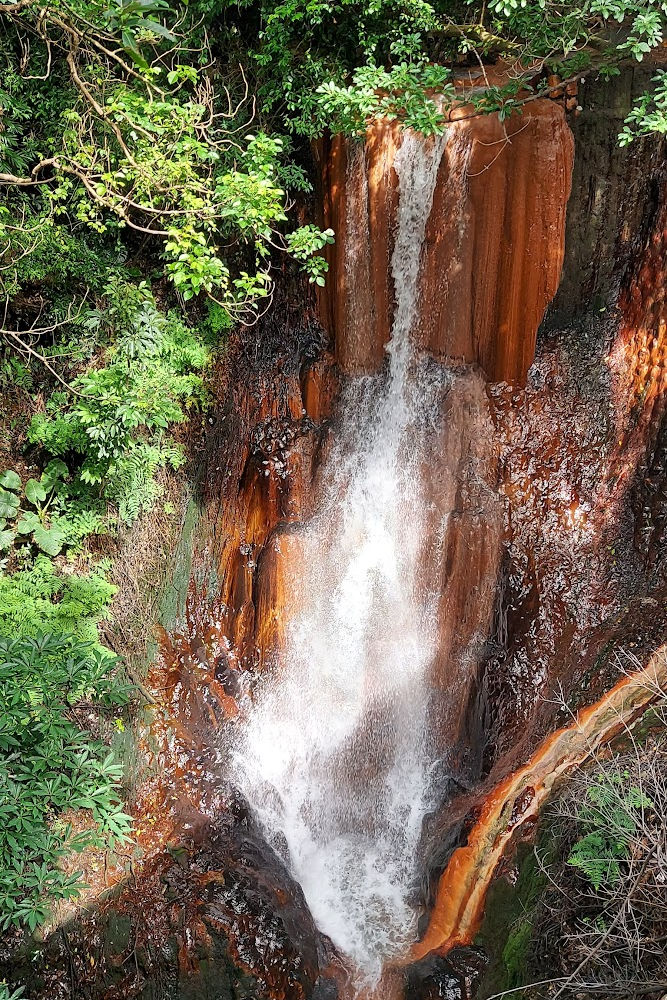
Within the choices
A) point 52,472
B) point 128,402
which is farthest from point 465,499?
point 52,472

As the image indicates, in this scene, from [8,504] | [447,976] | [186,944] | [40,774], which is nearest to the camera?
[40,774]

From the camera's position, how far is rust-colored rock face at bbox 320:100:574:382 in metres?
5.90

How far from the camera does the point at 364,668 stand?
22.5ft

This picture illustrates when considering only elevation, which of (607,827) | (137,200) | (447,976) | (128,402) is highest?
(137,200)

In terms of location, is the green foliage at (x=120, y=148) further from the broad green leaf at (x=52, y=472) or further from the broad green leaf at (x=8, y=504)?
the broad green leaf at (x=8, y=504)

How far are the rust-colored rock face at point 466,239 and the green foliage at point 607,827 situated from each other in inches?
146

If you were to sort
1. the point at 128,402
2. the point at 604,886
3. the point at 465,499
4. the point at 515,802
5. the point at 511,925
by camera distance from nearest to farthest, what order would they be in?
1. the point at 604,886
2. the point at 511,925
3. the point at 515,802
4. the point at 128,402
5. the point at 465,499

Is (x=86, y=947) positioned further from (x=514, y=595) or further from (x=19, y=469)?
(x=514, y=595)

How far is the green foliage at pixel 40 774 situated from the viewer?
3928 mm

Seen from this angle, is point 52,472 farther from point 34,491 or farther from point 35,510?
point 35,510

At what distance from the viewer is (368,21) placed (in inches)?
230

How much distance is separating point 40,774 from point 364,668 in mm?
3420

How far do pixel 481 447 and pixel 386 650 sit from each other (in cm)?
219

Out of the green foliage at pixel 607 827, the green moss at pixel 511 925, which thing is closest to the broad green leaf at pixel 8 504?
the green moss at pixel 511 925
